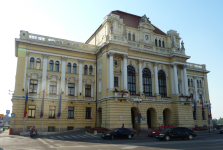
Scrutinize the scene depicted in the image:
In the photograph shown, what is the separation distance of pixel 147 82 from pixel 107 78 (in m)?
10.3

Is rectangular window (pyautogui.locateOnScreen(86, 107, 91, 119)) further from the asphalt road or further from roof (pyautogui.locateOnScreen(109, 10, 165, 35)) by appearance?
roof (pyautogui.locateOnScreen(109, 10, 165, 35))

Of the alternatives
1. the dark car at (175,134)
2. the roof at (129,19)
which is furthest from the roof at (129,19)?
the dark car at (175,134)

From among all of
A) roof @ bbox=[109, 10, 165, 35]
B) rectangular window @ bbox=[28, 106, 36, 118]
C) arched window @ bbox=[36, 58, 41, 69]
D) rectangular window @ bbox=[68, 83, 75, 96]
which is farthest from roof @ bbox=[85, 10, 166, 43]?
rectangular window @ bbox=[28, 106, 36, 118]

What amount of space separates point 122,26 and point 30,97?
22.8 meters

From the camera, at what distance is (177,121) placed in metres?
42.0

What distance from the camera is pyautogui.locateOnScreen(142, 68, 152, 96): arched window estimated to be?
42.4 m

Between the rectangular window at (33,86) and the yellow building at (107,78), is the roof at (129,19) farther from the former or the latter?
the rectangular window at (33,86)

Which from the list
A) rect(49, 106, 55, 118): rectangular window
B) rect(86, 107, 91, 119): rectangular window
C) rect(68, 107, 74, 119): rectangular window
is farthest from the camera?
rect(86, 107, 91, 119): rectangular window

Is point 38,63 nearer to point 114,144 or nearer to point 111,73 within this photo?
point 111,73

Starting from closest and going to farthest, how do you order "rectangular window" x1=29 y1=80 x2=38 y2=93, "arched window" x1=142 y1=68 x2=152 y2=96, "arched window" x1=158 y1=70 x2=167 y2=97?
"rectangular window" x1=29 y1=80 x2=38 y2=93, "arched window" x1=142 y1=68 x2=152 y2=96, "arched window" x1=158 y1=70 x2=167 y2=97

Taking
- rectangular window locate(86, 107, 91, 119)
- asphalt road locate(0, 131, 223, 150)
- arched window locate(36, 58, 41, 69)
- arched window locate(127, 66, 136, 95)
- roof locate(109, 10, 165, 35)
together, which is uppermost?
roof locate(109, 10, 165, 35)

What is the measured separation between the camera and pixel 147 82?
43094 mm

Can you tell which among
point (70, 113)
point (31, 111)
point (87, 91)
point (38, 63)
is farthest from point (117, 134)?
point (38, 63)

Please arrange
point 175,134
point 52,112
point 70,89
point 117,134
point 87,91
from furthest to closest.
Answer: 1. point 87,91
2. point 70,89
3. point 52,112
4. point 117,134
5. point 175,134
